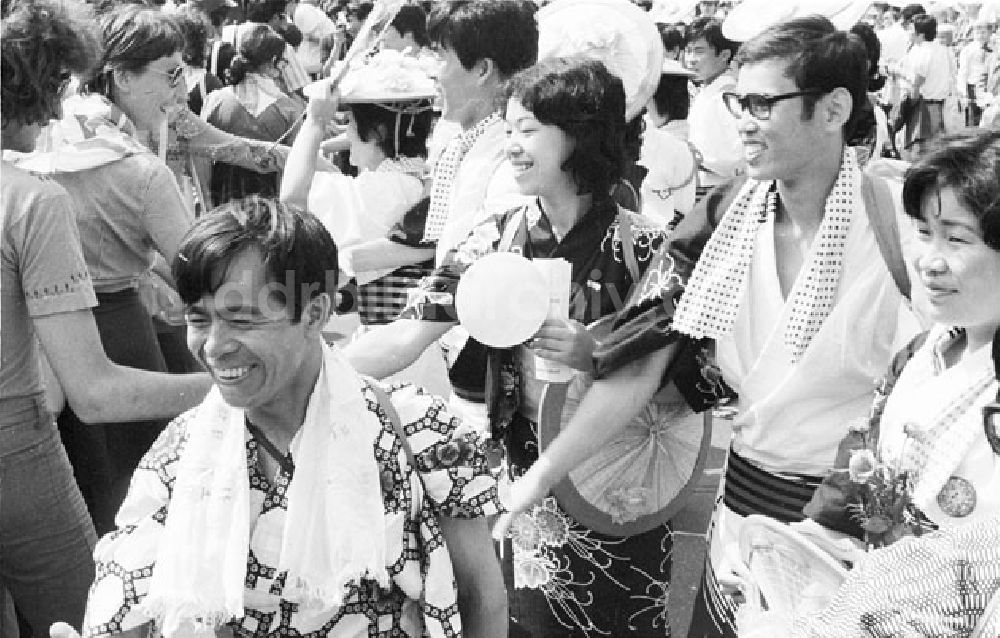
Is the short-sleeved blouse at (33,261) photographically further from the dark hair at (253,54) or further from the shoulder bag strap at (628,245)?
the dark hair at (253,54)

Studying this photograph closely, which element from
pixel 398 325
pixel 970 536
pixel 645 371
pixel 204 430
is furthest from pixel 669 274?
pixel 970 536

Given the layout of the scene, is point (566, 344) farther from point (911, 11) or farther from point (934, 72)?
point (911, 11)

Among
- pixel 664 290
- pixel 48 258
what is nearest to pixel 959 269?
pixel 664 290

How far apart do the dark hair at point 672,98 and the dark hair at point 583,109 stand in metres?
3.34

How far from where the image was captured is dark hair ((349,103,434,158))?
4.31 m

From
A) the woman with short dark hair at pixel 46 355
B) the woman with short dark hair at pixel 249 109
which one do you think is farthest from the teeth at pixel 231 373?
the woman with short dark hair at pixel 249 109

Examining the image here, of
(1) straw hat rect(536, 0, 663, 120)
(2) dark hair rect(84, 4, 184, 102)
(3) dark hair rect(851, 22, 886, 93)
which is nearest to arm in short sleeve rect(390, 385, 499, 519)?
(3) dark hair rect(851, 22, 886, 93)

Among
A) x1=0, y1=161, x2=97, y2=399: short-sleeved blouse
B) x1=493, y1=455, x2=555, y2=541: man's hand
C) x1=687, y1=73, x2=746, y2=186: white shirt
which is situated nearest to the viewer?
x1=0, y1=161, x2=97, y2=399: short-sleeved blouse

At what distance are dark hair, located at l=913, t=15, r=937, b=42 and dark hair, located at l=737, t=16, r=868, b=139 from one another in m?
10.6

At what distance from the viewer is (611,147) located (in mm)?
3070

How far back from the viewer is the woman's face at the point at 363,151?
14.2 feet

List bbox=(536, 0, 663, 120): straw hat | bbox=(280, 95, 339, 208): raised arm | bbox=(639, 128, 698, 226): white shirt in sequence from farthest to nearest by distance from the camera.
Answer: bbox=(639, 128, 698, 226): white shirt < bbox=(280, 95, 339, 208): raised arm < bbox=(536, 0, 663, 120): straw hat

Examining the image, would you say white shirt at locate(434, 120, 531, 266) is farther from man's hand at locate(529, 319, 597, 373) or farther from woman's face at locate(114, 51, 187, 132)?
woman's face at locate(114, 51, 187, 132)

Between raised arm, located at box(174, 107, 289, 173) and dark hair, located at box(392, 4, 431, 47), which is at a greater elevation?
raised arm, located at box(174, 107, 289, 173)
